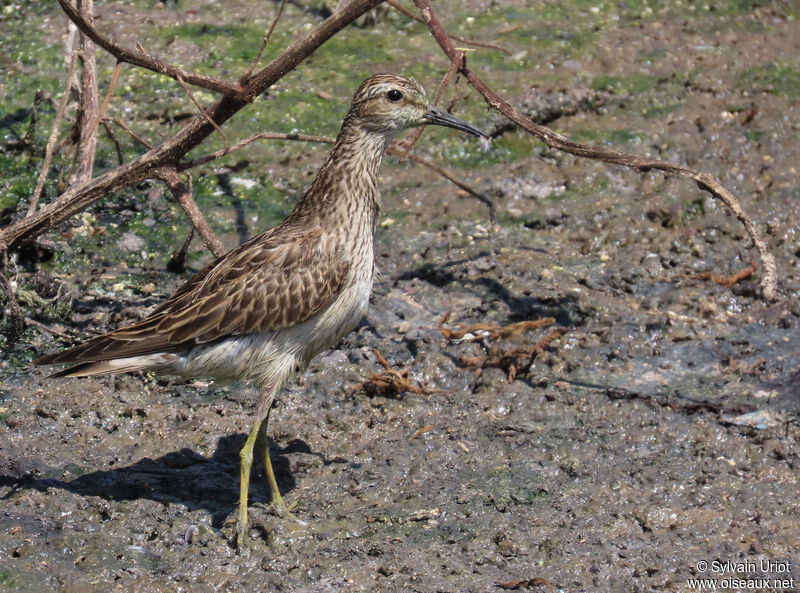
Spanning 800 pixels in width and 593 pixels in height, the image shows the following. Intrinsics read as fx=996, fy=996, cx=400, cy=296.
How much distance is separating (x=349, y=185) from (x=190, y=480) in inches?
70.9

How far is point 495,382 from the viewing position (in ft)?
20.6

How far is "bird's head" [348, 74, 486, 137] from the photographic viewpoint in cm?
552

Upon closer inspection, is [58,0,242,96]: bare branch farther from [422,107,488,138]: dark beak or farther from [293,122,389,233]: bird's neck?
[422,107,488,138]: dark beak

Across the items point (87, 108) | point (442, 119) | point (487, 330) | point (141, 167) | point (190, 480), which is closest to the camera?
point (190, 480)

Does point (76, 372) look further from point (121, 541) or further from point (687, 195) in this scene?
point (687, 195)

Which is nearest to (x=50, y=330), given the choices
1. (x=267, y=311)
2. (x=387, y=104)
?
(x=267, y=311)

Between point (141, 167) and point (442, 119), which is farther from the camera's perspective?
point (141, 167)

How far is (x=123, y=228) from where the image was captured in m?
7.35

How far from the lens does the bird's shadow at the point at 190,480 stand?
500 centimetres

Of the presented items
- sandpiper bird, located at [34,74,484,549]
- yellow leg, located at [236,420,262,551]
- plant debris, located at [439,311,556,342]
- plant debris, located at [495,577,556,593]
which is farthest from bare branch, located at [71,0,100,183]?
plant debris, located at [495,577,556,593]

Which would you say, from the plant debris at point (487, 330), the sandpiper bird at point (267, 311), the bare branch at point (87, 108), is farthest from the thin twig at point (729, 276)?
the bare branch at point (87, 108)

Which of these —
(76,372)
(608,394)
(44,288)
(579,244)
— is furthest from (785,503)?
(44,288)

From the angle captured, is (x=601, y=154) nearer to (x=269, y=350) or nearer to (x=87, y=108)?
(x=269, y=350)

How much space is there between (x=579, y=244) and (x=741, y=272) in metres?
1.20
